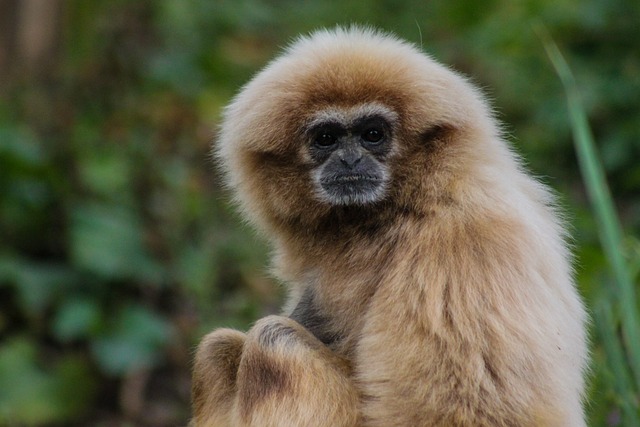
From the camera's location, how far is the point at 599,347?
6215mm

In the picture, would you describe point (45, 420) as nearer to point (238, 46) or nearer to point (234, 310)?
point (234, 310)

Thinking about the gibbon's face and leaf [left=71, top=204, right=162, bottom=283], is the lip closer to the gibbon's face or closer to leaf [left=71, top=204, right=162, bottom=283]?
the gibbon's face

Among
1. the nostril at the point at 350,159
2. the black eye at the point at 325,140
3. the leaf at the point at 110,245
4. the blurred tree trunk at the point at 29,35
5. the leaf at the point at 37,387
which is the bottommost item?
the leaf at the point at 37,387

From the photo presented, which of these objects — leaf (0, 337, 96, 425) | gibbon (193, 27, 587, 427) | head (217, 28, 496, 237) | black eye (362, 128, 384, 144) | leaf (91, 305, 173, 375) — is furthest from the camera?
leaf (91, 305, 173, 375)

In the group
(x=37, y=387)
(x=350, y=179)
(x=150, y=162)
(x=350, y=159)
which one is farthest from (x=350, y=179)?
(x=150, y=162)

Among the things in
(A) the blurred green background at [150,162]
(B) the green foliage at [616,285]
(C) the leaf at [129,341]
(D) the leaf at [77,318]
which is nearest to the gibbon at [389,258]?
(B) the green foliage at [616,285]

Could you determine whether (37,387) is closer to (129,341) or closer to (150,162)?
(129,341)

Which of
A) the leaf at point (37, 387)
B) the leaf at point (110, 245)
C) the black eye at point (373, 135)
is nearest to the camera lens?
the black eye at point (373, 135)

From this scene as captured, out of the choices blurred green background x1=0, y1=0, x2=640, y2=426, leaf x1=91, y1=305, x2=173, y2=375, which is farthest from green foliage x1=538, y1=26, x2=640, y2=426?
leaf x1=91, y1=305, x2=173, y2=375

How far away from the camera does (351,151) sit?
15.5ft

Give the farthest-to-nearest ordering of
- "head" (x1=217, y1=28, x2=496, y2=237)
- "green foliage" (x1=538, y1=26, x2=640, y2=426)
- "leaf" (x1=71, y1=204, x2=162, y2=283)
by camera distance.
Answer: "leaf" (x1=71, y1=204, x2=162, y2=283) < "head" (x1=217, y1=28, x2=496, y2=237) < "green foliage" (x1=538, y1=26, x2=640, y2=426)

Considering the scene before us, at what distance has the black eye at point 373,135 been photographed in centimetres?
461

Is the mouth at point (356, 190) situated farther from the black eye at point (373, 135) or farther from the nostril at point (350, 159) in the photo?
the black eye at point (373, 135)

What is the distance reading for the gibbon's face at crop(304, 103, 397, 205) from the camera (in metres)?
4.53
